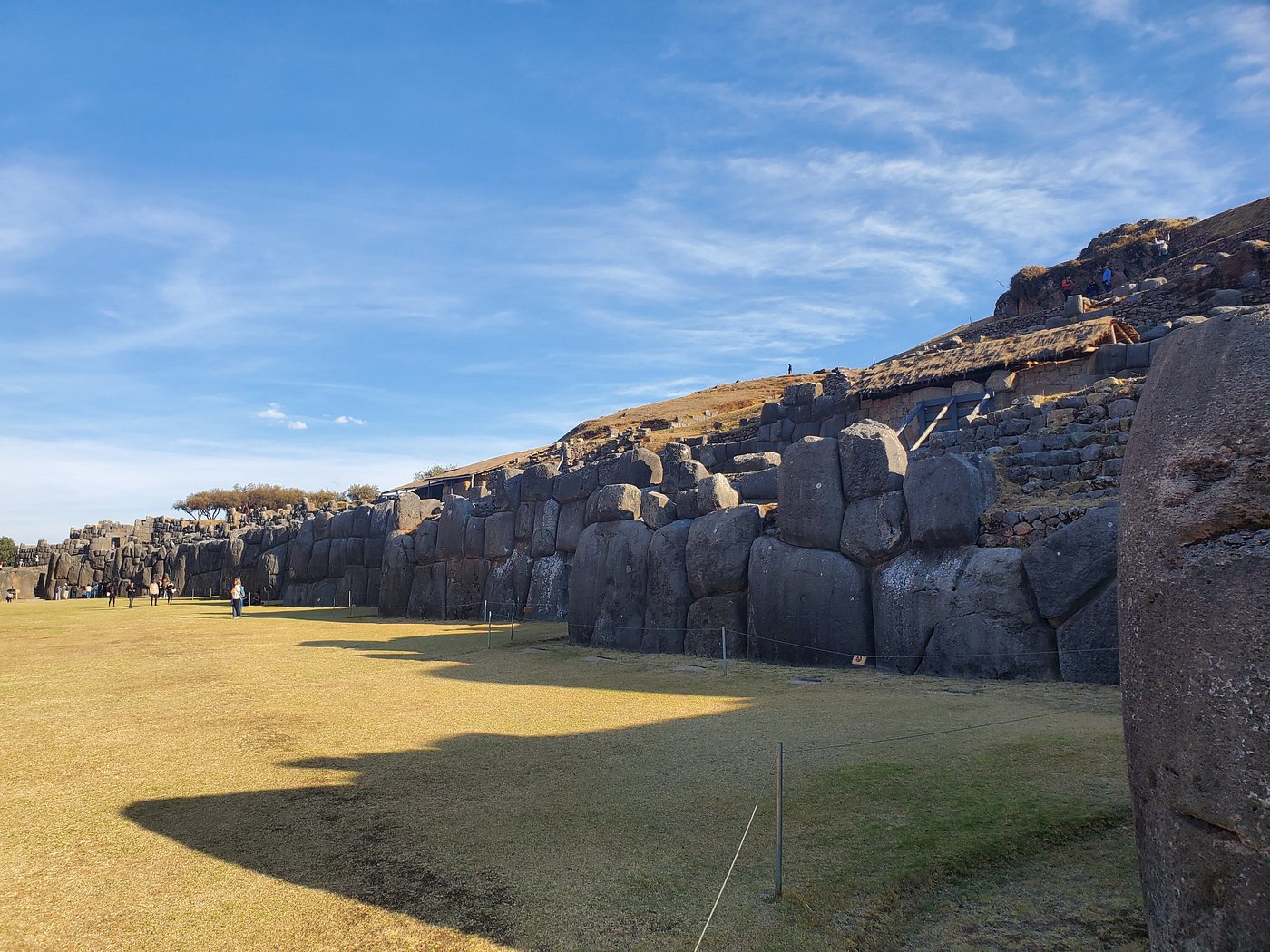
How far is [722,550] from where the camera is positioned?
13727mm

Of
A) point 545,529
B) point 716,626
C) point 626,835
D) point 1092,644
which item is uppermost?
point 545,529

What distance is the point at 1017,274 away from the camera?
6028 centimetres

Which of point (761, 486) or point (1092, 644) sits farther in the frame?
point (761, 486)

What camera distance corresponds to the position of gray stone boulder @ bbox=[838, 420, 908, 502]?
12.2 meters

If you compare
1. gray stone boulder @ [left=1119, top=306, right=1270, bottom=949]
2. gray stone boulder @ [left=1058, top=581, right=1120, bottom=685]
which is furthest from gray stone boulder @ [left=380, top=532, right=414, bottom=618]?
gray stone boulder @ [left=1119, top=306, right=1270, bottom=949]

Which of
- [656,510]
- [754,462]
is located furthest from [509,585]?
[754,462]

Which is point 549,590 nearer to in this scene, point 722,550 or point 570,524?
point 570,524

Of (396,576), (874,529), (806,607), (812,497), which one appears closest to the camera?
(874,529)

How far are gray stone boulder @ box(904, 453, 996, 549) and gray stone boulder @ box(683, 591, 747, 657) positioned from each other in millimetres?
3187

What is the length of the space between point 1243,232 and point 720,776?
44291mm

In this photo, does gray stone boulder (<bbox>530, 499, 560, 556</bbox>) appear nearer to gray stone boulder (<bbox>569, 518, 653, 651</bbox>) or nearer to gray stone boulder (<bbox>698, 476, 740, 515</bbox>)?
gray stone boulder (<bbox>569, 518, 653, 651</bbox>)

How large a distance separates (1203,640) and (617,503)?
13.6m

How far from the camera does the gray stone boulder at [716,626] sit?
526 inches

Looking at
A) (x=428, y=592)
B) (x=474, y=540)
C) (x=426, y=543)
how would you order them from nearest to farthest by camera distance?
1. (x=474, y=540)
2. (x=428, y=592)
3. (x=426, y=543)
